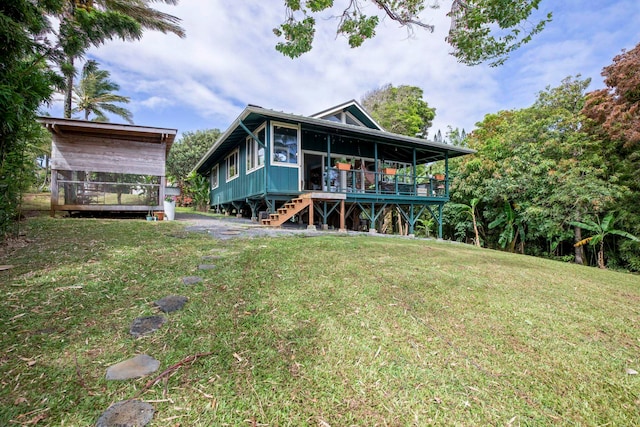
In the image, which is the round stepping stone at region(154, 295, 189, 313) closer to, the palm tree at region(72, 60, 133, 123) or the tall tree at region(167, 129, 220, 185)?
the palm tree at region(72, 60, 133, 123)

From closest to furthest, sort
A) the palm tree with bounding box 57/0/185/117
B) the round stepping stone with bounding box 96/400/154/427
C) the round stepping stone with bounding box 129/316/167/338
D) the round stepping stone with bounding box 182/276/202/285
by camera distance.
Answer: the round stepping stone with bounding box 96/400/154/427 → the round stepping stone with bounding box 129/316/167/338 → the round stepping stone with bounding box 182/276/202/285 → the palm tree with bounding box 57/0/185/117

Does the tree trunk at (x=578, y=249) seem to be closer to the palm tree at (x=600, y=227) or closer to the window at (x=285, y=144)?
the palm tree at (x=600, y=227)

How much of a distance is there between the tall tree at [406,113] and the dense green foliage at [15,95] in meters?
26.2

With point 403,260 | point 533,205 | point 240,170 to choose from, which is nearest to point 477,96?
point 533,205

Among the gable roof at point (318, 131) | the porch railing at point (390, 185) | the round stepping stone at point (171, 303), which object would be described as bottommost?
the round stepping stone at point (171, 303)

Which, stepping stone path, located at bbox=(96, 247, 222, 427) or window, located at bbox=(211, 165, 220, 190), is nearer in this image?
stepping stone path, located at bbox=(96, 247, 222, 427)

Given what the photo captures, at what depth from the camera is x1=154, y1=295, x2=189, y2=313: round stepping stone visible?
8.25 feet

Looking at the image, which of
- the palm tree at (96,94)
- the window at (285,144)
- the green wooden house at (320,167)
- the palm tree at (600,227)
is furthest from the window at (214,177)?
the palm tree at (600,227)

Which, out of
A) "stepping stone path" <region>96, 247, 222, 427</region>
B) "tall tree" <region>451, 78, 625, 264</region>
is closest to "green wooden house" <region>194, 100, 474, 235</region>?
"tall tree" <region>451, 78, 625, 264</region>

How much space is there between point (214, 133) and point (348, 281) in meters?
31.0

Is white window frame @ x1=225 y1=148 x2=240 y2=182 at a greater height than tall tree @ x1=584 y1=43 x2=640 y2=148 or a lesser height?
lesser

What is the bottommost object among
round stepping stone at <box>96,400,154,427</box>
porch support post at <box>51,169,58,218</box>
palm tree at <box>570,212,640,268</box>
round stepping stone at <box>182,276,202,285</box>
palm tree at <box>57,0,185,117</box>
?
round stepping stone at <box>96,400,154,427</box>

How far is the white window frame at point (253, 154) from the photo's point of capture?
10.2 meters

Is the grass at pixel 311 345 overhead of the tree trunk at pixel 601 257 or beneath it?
overhead
